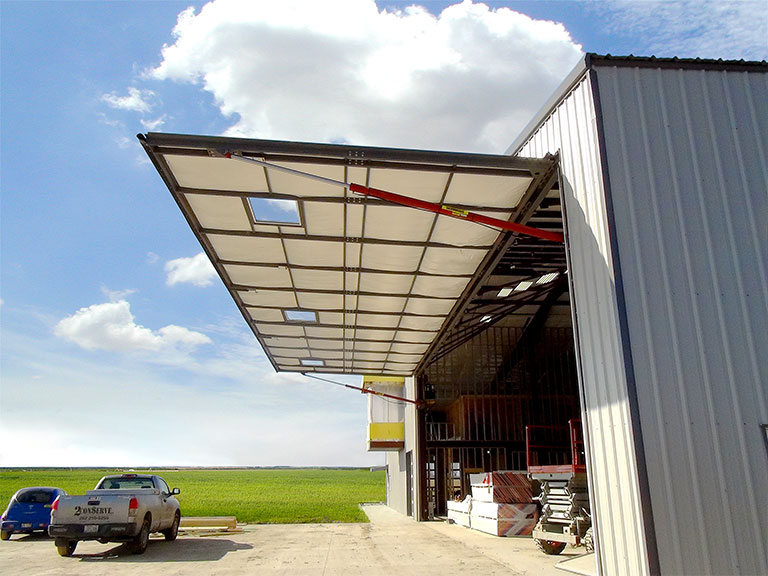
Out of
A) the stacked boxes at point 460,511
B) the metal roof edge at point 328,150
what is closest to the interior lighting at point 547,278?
the stacked boxes at point 460,511

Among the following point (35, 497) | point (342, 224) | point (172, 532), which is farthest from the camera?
point (35, 497)

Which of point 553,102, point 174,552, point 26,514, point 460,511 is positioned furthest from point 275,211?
point 460,511

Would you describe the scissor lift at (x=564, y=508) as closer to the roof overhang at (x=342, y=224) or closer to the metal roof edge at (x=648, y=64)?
the roof overhang at (x=342, y=224)

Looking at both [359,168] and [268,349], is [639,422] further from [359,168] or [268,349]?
[268,349]

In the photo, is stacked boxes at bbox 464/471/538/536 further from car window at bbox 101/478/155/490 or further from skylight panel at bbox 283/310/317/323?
car window at bbox 101/478/155/490

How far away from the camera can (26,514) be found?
1515 cm

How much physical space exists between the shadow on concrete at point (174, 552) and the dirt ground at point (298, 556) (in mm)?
19

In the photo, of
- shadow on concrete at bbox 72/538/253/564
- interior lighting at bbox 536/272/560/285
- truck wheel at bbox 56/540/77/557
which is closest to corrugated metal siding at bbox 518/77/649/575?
shadow on concrete at bbox 72/538/253/564

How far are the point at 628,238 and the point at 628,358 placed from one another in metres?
1.46

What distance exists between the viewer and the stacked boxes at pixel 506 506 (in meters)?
15.7

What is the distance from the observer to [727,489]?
6281 mm

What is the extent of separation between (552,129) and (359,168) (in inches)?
116

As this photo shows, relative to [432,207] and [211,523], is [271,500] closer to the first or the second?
[211,523]

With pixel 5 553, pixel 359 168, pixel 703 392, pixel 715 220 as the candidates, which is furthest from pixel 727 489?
pixel 5 553
